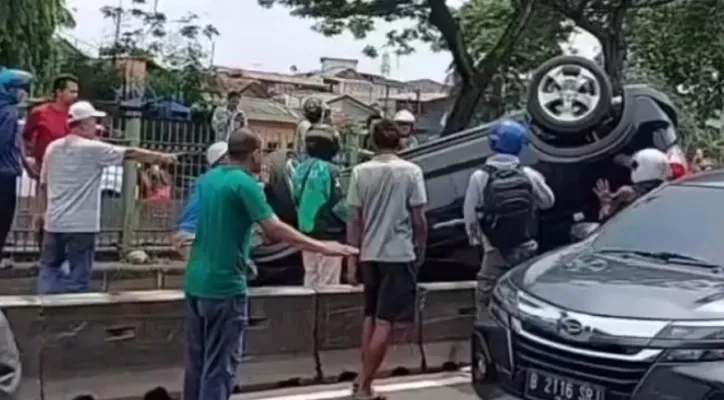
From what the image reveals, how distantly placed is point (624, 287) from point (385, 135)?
228 centimetres

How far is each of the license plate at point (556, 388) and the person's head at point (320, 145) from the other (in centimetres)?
373

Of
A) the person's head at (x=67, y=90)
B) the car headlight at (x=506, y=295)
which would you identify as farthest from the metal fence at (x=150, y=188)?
the car headlight at (x=506, y=295)

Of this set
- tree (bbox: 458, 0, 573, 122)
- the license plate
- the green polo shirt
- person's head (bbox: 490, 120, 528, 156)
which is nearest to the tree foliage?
tree (bbox: 458, 0, 573, 122)

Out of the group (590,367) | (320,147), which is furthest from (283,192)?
(590,367)

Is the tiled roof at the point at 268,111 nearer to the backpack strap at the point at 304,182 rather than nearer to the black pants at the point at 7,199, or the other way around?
the backpack strap at the point at 304,182

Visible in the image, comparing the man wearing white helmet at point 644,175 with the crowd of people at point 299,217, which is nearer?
the crowd of people at point 299,217

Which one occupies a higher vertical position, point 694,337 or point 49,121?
point 49,121

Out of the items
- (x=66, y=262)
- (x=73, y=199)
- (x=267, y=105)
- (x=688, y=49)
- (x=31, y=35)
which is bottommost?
(x=66, y=262)

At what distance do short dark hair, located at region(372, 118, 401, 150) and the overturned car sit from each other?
2281mm

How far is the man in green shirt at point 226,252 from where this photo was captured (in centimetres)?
669

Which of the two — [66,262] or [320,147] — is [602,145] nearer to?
→ [320,147]

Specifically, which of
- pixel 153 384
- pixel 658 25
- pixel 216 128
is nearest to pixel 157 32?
pixel 658 25

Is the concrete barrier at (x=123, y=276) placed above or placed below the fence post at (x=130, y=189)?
below

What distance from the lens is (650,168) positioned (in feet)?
30.3
